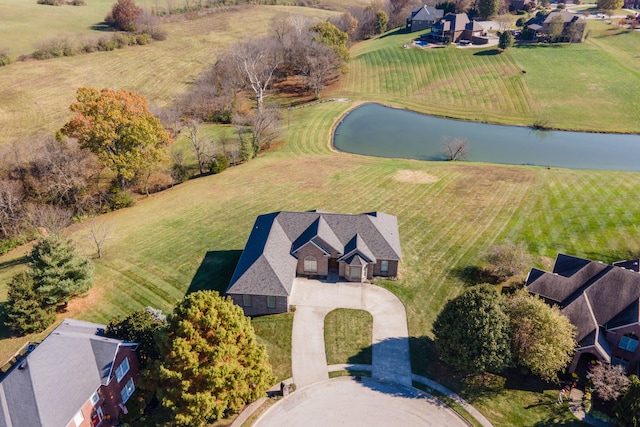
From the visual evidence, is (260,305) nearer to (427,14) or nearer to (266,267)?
(266,267)

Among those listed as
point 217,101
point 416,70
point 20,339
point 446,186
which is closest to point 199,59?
point 217,101

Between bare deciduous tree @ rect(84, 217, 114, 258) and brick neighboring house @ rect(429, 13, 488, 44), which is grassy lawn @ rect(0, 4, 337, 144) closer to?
bare deciduous tree @ rect(84, 217, 114, 258)

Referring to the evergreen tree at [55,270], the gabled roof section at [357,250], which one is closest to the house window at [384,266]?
the gabled roof section at [357,250]

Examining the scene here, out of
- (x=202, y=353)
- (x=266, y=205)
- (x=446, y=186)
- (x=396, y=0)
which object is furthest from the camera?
(x=396, y=0)

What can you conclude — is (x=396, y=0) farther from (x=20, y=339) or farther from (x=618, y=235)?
(x=20, y=339)

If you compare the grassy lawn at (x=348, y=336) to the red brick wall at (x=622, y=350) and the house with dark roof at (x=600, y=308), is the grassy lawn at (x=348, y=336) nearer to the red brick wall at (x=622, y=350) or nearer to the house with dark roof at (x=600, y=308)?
the house with dark roof at (x=600, y=308)

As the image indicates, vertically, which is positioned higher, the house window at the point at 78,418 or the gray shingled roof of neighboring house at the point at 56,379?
the gray shingled roof of neighboring house at the point at 56,379
